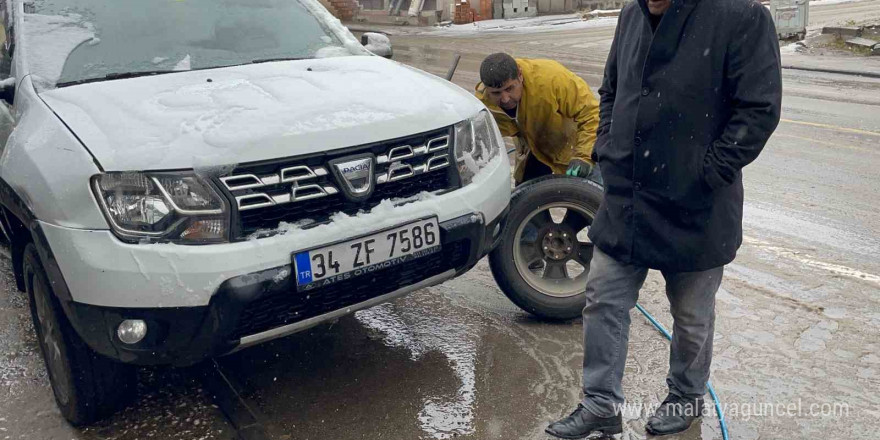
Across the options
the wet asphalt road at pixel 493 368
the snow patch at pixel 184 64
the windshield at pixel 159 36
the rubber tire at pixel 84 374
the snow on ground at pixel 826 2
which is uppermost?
the windshield at pixel 159 36

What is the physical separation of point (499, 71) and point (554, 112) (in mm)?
390

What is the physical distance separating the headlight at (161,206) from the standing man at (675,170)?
1.36 meters

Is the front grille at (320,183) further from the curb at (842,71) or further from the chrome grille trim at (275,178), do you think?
the curb at (842,71)

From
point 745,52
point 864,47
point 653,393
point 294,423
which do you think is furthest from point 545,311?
point 864,47

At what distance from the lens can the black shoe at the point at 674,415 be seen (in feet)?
10.0

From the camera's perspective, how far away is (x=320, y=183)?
117 inches

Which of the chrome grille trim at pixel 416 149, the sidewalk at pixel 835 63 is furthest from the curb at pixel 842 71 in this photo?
the chrome grille trim at pixel 416 149

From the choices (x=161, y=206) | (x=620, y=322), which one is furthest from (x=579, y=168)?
(x=161, y=206)

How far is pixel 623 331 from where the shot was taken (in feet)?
9.75

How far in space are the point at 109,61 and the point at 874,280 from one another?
402cm

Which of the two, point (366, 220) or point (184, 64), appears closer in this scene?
point (366, 220)

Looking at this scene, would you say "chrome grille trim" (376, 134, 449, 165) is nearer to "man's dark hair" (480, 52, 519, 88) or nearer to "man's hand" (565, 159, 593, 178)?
"man's dark hair" (480, 52, 519, 88)

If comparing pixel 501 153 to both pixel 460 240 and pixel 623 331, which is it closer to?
pixel 460 240

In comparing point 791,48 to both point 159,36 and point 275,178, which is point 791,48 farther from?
point 275,178
